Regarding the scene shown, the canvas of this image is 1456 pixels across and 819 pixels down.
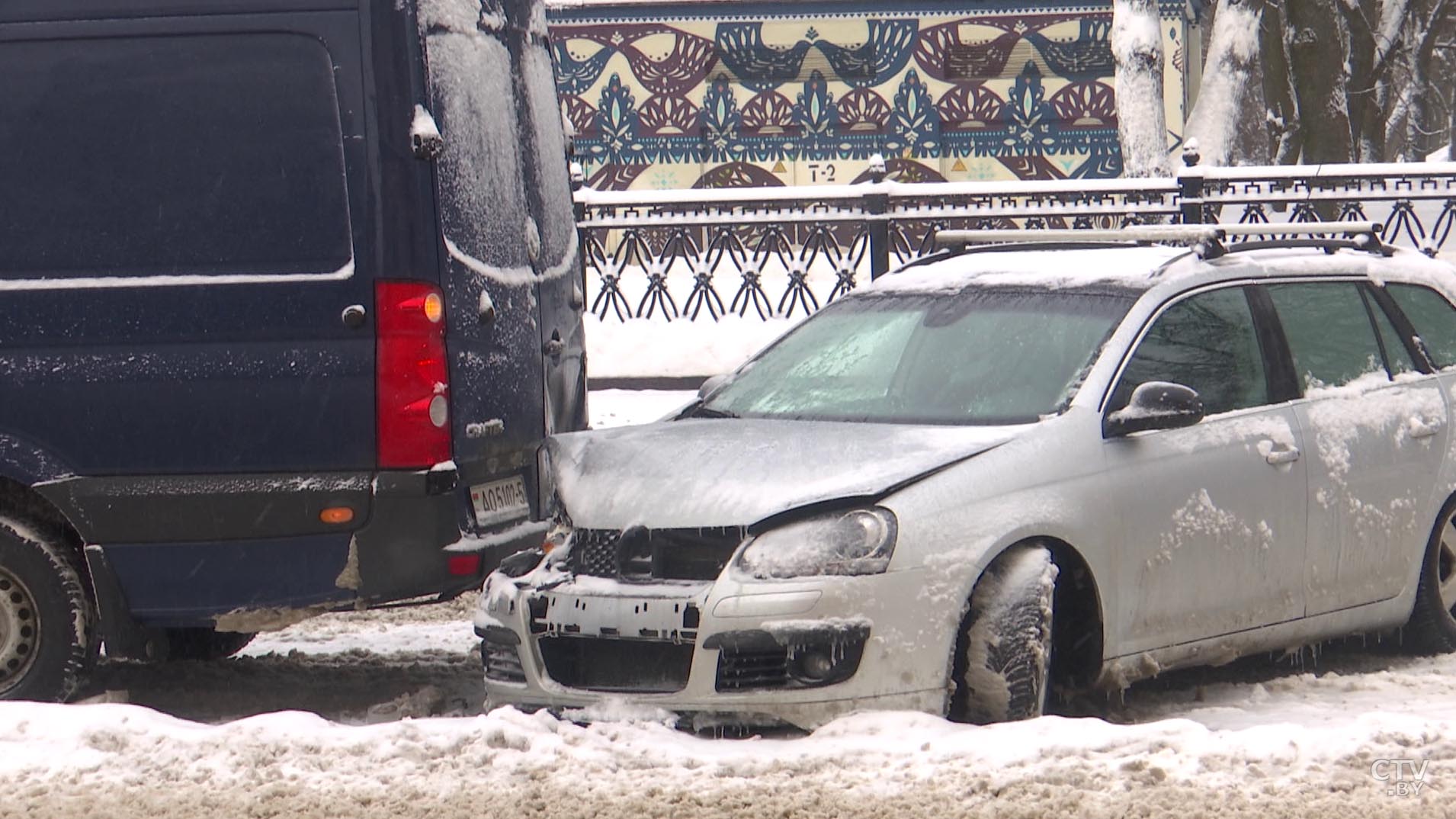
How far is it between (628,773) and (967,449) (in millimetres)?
1338

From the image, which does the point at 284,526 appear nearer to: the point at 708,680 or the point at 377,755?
the point at 377,755

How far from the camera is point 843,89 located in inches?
1117

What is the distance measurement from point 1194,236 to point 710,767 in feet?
8.93

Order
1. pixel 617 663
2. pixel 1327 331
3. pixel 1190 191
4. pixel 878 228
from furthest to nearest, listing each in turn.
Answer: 1. pixel 878 228
2. pixel 1190 191
3. pixel 1327 331
4. pixel 617 663

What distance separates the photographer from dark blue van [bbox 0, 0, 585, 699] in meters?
6.44

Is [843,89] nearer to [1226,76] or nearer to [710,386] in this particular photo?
[1226,76]

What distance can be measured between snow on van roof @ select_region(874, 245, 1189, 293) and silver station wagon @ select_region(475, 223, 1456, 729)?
0.02 m

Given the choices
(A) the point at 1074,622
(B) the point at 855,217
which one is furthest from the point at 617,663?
(B) the point at 855,217

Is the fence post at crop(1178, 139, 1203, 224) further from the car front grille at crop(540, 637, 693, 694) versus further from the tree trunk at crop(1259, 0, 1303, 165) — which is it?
the car front grille at crop(540, 637, 693, 694)

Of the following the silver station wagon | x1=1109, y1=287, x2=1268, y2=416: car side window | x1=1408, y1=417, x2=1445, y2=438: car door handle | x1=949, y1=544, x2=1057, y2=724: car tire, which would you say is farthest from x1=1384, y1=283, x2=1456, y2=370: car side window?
x1=949, y1=544, x2=1057, y2=724: car tire

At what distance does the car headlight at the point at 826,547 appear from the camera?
18.1 feet

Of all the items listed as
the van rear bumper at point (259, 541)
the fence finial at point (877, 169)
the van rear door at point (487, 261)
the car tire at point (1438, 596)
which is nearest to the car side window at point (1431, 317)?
the car tire at point (1438, 596)

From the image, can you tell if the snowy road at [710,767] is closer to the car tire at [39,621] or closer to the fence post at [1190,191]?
the car tire at [39,621]

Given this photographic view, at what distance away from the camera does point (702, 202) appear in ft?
56.4
